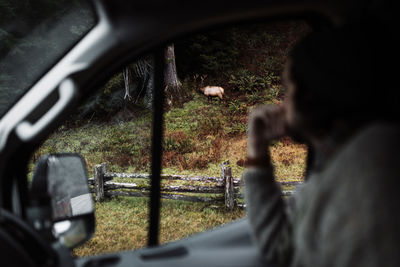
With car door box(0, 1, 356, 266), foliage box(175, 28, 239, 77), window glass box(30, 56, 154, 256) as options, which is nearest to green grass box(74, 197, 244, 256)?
window glass box(30, 56, 154, 256)

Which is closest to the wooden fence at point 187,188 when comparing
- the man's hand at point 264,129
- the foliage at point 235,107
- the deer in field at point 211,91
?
the foliage at point 235,107

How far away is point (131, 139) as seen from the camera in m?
7.86

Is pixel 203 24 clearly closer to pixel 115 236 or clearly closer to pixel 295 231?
pixel 295 231

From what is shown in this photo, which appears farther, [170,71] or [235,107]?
[235,107]

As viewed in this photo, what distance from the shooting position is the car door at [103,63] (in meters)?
1.15

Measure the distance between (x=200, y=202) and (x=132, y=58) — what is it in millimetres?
6693

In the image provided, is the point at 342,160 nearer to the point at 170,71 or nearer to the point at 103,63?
the point at 103,63

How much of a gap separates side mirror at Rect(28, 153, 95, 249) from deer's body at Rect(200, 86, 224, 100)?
547 centimetres

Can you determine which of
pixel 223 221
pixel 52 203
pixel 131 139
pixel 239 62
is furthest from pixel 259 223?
pixel 131 139

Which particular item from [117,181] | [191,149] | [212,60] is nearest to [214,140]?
[191,149]

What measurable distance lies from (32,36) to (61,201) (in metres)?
0.75

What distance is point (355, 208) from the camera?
2.46 ft

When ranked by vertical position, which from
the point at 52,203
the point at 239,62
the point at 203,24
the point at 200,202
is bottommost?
the point at 200,202

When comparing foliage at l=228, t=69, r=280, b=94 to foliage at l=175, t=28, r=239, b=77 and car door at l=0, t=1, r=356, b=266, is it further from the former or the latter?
car door at l=0, t=1, r=356, b=266
